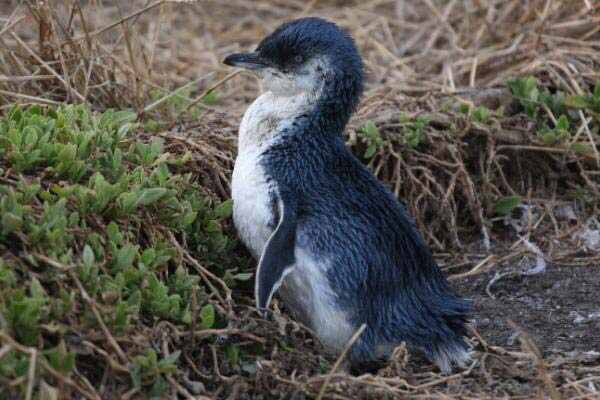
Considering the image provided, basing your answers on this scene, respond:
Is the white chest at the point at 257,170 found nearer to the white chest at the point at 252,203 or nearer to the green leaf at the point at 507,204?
the white chest at the point at 252,203

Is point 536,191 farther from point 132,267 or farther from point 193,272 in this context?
point 132,267

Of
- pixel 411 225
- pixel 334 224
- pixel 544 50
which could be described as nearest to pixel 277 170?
pixel 334 224

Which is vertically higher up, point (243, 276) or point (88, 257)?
point (88, 257)

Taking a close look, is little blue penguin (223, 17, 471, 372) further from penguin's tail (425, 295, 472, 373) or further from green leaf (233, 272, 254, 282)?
green leaf (233, 272, 254, 282)

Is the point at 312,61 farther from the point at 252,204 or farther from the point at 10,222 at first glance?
the point at 10,222

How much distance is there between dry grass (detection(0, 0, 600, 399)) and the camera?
3.71m

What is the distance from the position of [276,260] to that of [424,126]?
5.97ft

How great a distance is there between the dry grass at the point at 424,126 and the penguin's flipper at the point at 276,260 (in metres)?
0.13

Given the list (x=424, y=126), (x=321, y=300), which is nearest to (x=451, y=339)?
(x=321, y=300)

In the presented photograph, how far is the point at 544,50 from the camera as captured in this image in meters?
6.42

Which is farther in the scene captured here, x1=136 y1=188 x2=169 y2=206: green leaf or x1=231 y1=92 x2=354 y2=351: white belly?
x1=231 y1=92 x2=354 y2=351: white belly

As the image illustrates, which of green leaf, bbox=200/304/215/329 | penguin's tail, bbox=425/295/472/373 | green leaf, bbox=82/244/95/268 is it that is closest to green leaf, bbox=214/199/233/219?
green leaf, bbox=200/304/215/329

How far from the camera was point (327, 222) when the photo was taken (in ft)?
13.1

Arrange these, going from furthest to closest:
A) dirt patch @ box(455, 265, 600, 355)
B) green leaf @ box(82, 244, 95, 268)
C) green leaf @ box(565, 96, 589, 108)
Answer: green leaf @ box(565, 96, 589, 108)
dirt patch @ box(455, 265, 600, 355)
green leaf @ box(82, 244, 95, 268)
